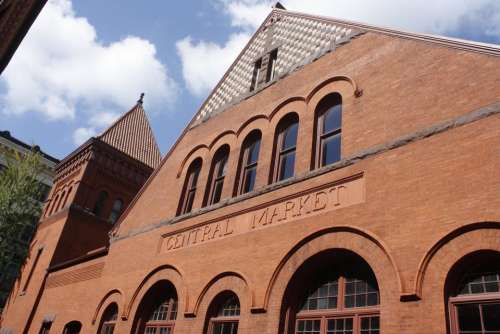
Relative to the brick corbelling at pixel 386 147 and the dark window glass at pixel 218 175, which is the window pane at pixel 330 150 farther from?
the dark window glass at pixel 218 175

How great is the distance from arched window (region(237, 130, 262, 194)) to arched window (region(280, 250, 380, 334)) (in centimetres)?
367

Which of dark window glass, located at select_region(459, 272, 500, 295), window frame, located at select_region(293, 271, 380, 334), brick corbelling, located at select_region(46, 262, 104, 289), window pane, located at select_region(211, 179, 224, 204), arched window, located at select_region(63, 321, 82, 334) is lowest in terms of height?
arched window, located at select_region(63, 321, 82, 334)

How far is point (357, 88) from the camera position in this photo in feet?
31.6

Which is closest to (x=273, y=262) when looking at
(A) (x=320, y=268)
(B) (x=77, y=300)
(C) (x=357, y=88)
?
(A) (x=320, y=268)

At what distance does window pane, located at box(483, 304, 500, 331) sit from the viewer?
5.70 meters

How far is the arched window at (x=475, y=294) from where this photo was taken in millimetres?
5820

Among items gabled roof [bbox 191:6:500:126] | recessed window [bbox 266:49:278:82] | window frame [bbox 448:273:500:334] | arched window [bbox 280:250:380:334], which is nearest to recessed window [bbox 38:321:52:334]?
gabled roof [bbox 191:6:500:126]

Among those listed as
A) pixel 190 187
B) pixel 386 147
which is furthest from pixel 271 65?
pixel 386 147

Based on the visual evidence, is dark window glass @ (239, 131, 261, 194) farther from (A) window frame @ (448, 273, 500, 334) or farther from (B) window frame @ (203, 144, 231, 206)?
(A) window frame @ (448, 273, 500, 334)

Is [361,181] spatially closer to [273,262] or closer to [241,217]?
[273,262]

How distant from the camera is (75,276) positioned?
16625mm

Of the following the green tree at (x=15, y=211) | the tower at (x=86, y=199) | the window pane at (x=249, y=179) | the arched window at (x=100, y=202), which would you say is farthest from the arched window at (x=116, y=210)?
the window pane at (x=249, y=179)

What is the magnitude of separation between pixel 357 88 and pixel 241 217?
13.6 ft

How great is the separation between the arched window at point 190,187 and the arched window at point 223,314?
4.02m
